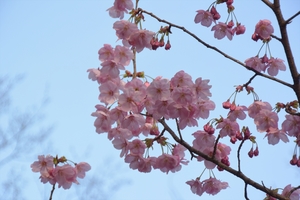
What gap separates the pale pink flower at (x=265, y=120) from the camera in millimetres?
1281

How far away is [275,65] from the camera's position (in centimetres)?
157

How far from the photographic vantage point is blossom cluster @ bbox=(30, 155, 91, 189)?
142cm

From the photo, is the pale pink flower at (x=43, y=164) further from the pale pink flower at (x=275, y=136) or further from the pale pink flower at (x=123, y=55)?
the pale pink flower at (x=275, y=136)

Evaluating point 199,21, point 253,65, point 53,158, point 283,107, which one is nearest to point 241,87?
point 283,107

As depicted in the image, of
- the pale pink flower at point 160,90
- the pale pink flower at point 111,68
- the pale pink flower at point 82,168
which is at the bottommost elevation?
the pale pink flower at point 160,90

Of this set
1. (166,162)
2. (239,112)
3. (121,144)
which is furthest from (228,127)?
(121,144)

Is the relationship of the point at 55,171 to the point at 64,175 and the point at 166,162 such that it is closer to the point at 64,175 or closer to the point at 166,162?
the point at 64,175

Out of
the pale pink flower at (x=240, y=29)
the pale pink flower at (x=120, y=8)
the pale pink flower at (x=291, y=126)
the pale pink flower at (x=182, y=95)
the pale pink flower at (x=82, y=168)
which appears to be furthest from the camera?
the pale pink flower at (x=240, y=29)

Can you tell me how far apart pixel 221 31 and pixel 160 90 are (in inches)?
23.8

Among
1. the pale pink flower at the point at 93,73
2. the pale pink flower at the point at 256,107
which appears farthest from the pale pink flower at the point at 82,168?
the pale pink flower at the point at 256,107

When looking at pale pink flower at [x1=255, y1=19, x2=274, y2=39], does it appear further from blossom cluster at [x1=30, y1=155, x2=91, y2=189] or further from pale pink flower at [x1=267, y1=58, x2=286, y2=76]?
blossom cluster at [x1=30, y1=155, x2=91, y2=189]

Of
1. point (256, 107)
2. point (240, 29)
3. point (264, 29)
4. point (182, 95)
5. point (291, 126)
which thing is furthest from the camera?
point (240, 29)

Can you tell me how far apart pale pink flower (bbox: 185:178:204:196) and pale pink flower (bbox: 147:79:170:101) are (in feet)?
1.41

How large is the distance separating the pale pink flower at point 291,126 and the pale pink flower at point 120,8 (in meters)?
0.60
